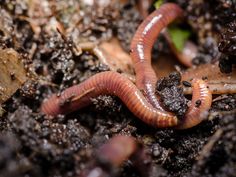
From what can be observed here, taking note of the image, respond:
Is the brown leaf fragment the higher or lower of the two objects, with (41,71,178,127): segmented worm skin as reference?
higher

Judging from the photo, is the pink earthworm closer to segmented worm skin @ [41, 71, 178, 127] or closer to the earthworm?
segmented worm skin @ [41, 71, 178, 127]

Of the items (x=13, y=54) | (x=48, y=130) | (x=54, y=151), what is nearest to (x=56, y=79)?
(x=13, y=54)

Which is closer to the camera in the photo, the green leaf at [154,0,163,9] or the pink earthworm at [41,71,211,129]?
the pink earthworm at [41,71,211,129]

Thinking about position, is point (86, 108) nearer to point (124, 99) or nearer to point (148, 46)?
point (124, 99)

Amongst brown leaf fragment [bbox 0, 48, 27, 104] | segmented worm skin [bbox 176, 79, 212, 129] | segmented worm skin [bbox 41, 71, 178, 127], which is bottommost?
segmented worm skin [bbox 176, 79, 212, 129]

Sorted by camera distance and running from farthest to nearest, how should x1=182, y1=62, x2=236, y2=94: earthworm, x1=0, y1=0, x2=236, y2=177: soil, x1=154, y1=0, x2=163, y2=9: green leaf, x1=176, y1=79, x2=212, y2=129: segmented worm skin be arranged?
x1=154, y1=0, x2=163, y2=9: green leaf
x1=182, y1=62, x2=236, y2=94: earthworm
x1=176, y1=79, x2=212, y2=129: segmented worm skin
x1=0, y1=0, x2=236, y2=177: soil

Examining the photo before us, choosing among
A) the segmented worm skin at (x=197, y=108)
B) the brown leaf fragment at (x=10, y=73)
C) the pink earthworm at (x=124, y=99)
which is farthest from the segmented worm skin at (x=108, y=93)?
the brown leaf fragment at (x=10, y=73)

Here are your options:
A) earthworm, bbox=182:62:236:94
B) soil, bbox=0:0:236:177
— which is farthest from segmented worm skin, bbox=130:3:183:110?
earthworm, bbox=182:62:236:94
